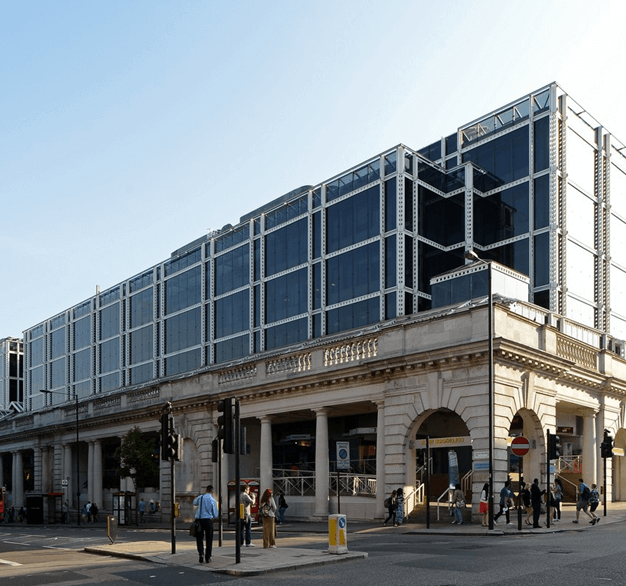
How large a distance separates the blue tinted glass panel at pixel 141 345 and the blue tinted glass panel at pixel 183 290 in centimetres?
398

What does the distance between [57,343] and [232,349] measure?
40494 millimetres

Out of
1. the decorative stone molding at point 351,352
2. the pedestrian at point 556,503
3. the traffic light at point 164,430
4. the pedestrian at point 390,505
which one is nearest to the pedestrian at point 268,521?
the traffic light at point 164,430

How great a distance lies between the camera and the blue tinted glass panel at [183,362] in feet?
242

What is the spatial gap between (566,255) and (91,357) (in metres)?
58.5

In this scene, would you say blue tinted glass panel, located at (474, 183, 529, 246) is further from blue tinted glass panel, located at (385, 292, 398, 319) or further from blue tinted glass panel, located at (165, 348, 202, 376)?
blue tinted glass panel, located at (165, 348, 202, 376)

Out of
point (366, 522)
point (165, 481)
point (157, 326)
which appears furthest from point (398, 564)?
point (157, 326)

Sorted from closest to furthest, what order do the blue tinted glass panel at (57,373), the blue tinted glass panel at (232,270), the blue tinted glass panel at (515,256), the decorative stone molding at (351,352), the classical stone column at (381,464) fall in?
the classical stone column at (381,464), the decorative stone molding at (351,352), the blue tinted glass panel at (515,256), the blue tinted glass panel at (232,270), the blue tinted glass panel at (57,373)

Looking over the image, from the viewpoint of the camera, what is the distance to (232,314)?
2758 inches

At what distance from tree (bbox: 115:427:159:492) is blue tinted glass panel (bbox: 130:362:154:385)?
33656 millimetres

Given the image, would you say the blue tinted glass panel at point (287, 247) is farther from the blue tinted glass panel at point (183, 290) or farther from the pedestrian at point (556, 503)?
the pedestrian at point (556, 503)

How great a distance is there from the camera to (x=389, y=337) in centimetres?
3188

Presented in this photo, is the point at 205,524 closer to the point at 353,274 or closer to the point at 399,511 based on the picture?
the point at 399,511

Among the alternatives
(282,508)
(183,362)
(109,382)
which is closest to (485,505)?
(282,508)

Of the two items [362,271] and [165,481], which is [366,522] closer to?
[165,481]
